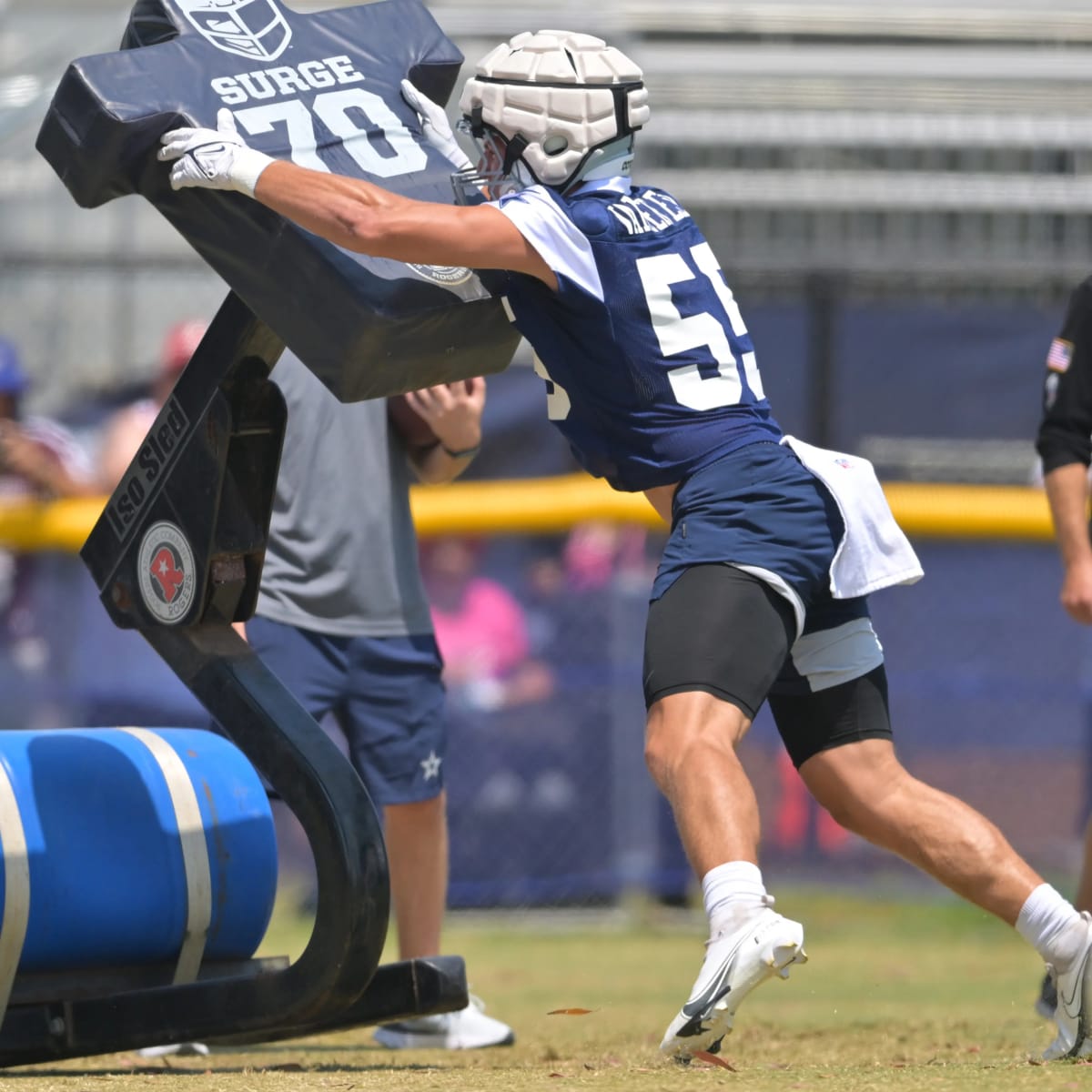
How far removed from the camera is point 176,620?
425 centimetres

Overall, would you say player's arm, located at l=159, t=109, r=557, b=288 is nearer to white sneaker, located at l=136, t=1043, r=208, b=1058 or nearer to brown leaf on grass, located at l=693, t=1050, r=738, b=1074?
brown leaf on grass, located at l=693, t=1050, r=738, b=1074

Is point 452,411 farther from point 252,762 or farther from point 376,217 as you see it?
point 376,217

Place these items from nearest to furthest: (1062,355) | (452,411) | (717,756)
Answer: (717,756) → (452,411) → (1062,355)

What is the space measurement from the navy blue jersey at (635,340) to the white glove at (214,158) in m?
0.47

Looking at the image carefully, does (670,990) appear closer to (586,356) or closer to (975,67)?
(586,356)

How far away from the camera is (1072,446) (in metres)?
5.51

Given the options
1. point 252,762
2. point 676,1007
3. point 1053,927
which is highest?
point 252,762

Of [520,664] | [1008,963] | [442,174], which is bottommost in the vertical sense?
[1008,963]

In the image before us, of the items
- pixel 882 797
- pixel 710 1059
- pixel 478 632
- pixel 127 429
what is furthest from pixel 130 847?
pixel 127 429

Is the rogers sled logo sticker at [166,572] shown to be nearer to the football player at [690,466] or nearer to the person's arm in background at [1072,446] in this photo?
the football player at [690,466]

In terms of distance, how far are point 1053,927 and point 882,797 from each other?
1.36 ft

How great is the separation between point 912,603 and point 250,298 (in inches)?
201

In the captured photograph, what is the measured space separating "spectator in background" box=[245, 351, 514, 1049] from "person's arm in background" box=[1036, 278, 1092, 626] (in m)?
1.62

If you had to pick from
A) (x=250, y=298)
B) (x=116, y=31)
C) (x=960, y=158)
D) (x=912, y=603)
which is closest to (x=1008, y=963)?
(x=912, y=603)
